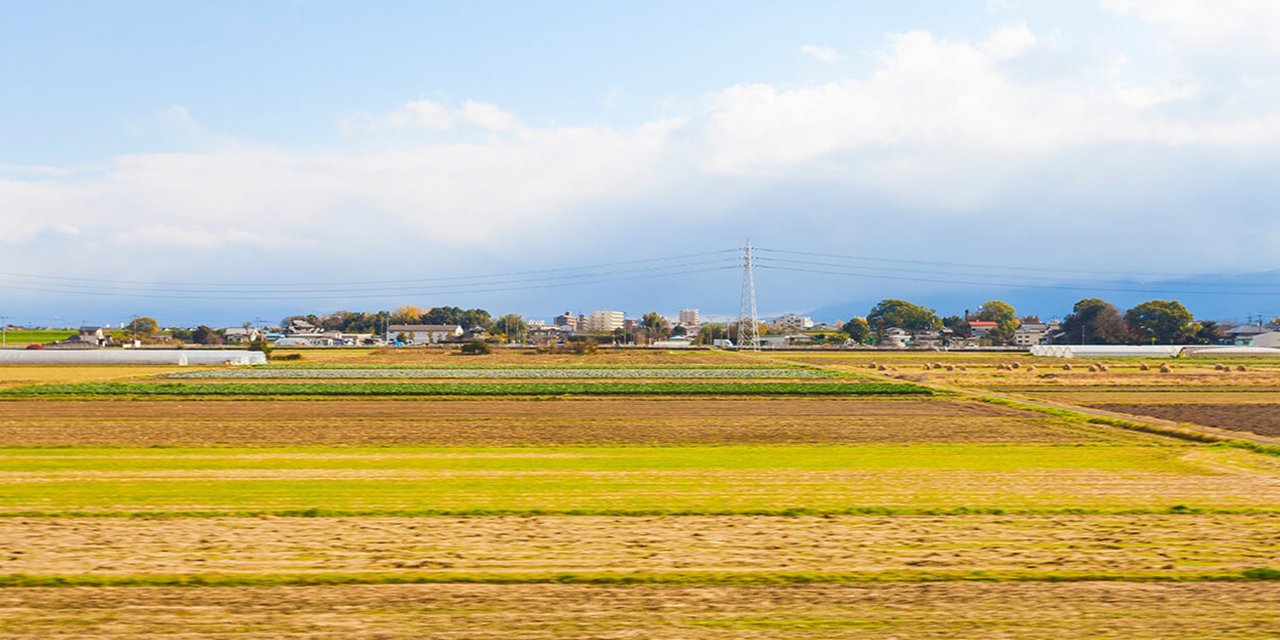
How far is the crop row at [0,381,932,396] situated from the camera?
46.8 m

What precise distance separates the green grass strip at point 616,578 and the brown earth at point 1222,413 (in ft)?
75.6

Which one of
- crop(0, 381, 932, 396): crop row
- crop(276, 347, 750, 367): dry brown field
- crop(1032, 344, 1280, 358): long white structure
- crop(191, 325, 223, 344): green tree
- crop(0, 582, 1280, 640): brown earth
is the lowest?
crop(0, 582, 1280, 640): brown earth

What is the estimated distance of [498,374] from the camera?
6875cm

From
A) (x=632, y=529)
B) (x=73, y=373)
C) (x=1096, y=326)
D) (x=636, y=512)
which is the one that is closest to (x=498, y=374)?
(x=73, y=373)

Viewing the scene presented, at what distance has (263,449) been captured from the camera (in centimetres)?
2383

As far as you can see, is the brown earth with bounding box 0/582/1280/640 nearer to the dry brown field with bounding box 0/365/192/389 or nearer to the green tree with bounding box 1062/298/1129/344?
the dry brown field with bounding box 0/365/192/389

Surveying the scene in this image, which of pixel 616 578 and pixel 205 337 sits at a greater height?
pixel 205 337

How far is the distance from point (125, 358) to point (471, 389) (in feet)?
161

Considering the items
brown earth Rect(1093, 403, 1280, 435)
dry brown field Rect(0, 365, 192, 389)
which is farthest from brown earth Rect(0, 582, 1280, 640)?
dry brown field Rect(0, 365, 192, 389)

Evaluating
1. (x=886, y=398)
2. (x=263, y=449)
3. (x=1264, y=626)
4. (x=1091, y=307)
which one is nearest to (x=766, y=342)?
(x=1091, y=307)

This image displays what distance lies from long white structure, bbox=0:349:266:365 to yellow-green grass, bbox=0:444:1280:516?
64851 mm

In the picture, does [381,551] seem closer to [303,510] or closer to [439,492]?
[303,510]

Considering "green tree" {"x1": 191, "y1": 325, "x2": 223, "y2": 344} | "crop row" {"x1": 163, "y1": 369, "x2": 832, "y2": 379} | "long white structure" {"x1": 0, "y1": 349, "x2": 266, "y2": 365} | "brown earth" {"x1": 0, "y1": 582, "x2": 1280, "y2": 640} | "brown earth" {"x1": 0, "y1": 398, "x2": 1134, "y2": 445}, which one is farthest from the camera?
"green tree" {"x1": 191, "y1": 325, "x2": 223, "y2": 344}

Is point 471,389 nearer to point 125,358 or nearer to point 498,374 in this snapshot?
point 498,374
